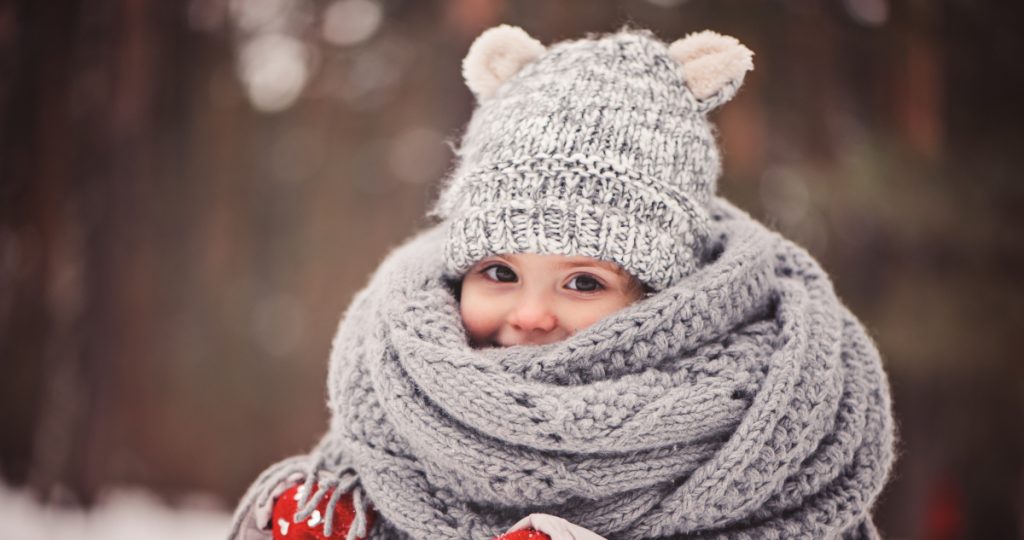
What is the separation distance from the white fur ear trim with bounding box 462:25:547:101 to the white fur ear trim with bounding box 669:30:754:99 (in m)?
0.17

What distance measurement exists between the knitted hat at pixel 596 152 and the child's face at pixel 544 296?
0.03m

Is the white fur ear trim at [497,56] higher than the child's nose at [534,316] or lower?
higher

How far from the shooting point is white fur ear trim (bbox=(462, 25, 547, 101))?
0.95 m

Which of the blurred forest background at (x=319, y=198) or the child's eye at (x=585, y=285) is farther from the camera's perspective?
the blurred forest background at (x=319, y=198)

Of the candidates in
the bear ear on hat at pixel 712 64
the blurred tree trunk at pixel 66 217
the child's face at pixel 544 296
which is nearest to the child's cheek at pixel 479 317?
the child's face at pixel 544 296

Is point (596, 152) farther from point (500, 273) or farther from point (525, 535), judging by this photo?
point (525, 535)

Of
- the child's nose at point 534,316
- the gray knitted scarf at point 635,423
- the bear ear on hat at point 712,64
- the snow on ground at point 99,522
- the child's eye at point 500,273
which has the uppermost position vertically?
the bear ear on hat at point 712,64

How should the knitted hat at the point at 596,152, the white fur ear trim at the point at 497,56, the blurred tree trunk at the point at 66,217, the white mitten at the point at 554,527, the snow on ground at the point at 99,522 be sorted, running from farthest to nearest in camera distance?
the blurred tree trunk at the point at 66,217, the snow on ground at the point at 99,522, the white fur ear trim at the point at 497,56, the knitted hat at the point at 596,152, the white mitten at the point at 554,527

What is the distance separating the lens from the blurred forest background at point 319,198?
2.13 meters

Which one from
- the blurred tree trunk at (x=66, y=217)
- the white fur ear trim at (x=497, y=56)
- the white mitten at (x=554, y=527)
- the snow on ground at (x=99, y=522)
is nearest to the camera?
Result: the white mitten at (x=554, y=527)

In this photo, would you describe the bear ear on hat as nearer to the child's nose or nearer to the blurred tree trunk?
the child's nose

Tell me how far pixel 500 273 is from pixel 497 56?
0.91 ft

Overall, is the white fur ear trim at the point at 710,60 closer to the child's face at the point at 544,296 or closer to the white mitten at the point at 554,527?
the child's face at the point at 544,296

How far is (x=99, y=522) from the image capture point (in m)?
2.25
